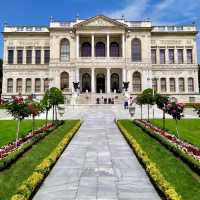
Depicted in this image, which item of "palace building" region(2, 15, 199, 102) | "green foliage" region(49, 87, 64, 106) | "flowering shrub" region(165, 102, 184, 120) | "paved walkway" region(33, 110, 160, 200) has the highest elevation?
"palace building" region(2, 15, 199, 102)

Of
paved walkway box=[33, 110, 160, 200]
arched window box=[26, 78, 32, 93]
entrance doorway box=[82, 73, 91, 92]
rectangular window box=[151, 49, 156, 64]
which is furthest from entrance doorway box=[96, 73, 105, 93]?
paved walkway box=[33, 110, 160, 200]

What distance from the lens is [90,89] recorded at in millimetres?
67500

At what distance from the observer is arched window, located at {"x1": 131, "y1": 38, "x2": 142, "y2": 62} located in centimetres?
6662

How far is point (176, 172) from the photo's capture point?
497 inches

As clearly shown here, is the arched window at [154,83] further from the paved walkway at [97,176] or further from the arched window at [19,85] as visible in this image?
the paved walkway at [97,176]

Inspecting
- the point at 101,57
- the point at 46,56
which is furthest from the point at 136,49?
the point at 46,56

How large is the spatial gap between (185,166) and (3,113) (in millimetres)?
33514

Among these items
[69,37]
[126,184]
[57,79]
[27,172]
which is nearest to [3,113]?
[57,79]

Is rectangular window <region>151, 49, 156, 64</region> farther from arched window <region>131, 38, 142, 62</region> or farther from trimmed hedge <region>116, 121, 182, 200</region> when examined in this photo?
trimmed hedge <region>116, 121, 182, 200</region>

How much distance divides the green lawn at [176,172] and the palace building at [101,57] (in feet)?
156

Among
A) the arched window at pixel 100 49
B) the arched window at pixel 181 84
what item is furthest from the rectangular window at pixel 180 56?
the arched window at pixel 100 49

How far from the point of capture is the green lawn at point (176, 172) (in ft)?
34.0

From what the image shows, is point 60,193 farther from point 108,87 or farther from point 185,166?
point 108,87

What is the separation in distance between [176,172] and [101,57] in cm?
5316
